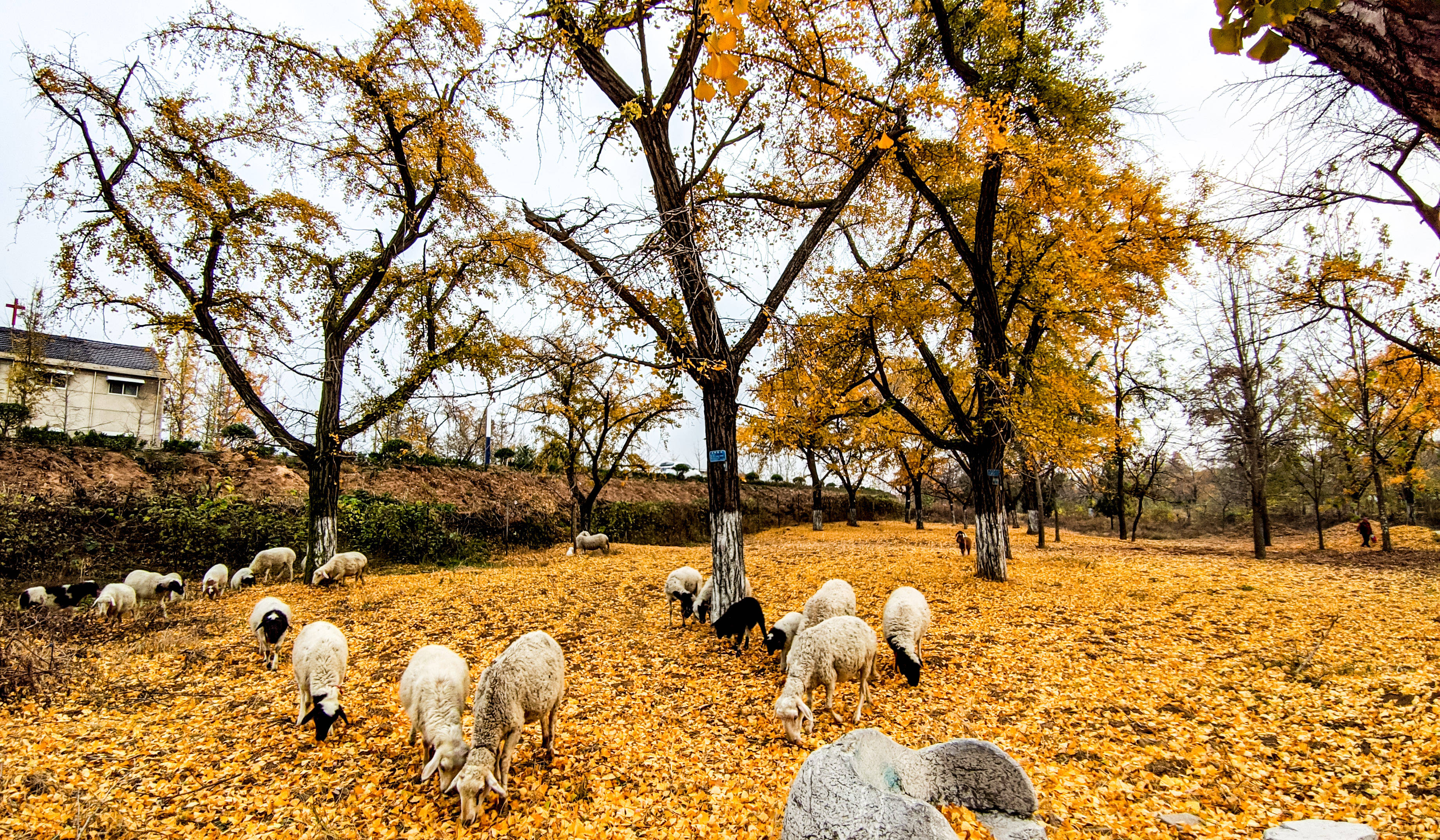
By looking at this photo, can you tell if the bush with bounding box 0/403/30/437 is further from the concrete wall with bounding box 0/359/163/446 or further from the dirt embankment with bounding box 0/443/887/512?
the concrete wall with bounding box 0/359/163/446

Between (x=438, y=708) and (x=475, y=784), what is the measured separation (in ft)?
2.76

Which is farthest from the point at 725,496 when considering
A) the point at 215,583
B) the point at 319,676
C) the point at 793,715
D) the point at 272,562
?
the point at 272,562

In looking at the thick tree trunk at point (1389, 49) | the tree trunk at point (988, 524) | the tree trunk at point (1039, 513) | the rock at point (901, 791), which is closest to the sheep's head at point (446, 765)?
the rock at point (901, 791)

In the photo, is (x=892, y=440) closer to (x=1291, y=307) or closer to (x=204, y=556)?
(x=1291, y=307)

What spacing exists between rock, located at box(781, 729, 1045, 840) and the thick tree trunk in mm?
3676

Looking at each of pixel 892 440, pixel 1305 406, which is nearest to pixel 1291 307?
pixel 892 440

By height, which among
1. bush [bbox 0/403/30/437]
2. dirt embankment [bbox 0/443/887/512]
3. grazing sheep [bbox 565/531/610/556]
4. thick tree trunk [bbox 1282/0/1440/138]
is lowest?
grazing sheep [bbox 565/531/610/556]

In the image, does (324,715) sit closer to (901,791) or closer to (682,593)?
(682,593)

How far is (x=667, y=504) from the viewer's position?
965 inches

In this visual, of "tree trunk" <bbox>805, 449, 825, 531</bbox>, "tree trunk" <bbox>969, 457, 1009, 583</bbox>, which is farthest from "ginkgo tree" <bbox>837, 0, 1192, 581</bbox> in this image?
"tree trunk" <bbox>805, 449, 825, 531</bbox>

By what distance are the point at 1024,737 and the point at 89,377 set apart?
113ft

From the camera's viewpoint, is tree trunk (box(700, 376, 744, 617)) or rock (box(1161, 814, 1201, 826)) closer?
rock (box(1161, 814, 1201, 826))

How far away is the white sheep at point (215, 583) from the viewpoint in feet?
31.8

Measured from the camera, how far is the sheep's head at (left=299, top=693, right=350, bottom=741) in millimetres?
4484
